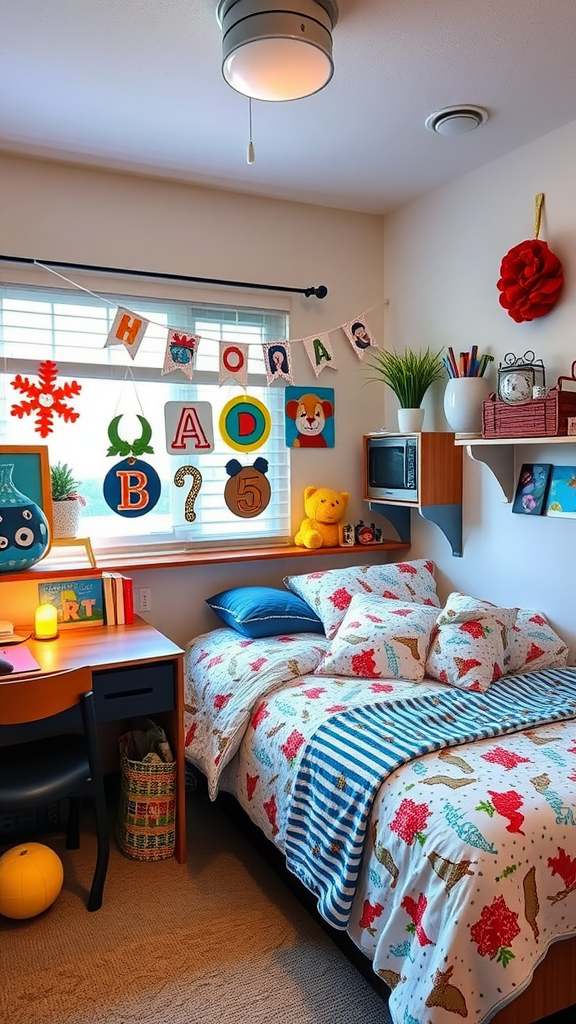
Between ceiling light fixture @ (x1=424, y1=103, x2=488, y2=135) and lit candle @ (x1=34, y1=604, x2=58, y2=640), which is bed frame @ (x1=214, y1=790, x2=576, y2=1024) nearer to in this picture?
lit candle @ (x1=34, y1=604, x2=58, y2=640)

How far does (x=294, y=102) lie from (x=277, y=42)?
565 mm

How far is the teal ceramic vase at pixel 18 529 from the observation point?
2588 millimetres

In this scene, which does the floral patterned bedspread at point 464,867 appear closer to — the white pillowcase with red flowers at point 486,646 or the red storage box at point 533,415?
the white pillowcase with red flowers at point 486,646

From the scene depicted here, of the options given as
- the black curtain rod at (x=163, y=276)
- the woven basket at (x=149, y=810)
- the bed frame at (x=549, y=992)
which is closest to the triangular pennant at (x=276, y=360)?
the black curtain rod at (x=163, y=276)

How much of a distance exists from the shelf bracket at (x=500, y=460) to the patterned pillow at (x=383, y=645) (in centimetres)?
59

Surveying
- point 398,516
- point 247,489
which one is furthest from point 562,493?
point 247,489

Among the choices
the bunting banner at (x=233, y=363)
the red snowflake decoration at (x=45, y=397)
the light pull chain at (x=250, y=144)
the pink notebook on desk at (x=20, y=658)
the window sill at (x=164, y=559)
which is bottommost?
the pink notebook on desk at (x=20, y=658)

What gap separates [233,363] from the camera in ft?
10.4

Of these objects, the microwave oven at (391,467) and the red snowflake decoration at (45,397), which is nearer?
the red snowflake decoration at (45,397)

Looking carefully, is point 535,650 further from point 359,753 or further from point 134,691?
point 134,691

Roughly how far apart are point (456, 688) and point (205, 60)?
2107mm

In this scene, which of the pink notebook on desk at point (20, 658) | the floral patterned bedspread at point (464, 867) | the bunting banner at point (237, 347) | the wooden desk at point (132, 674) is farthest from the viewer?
the bunting banner at point (237, 347)

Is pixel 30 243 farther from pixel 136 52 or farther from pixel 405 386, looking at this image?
pixel 405 386

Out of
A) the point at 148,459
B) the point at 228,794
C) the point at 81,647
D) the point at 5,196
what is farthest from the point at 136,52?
the point at 228,794
